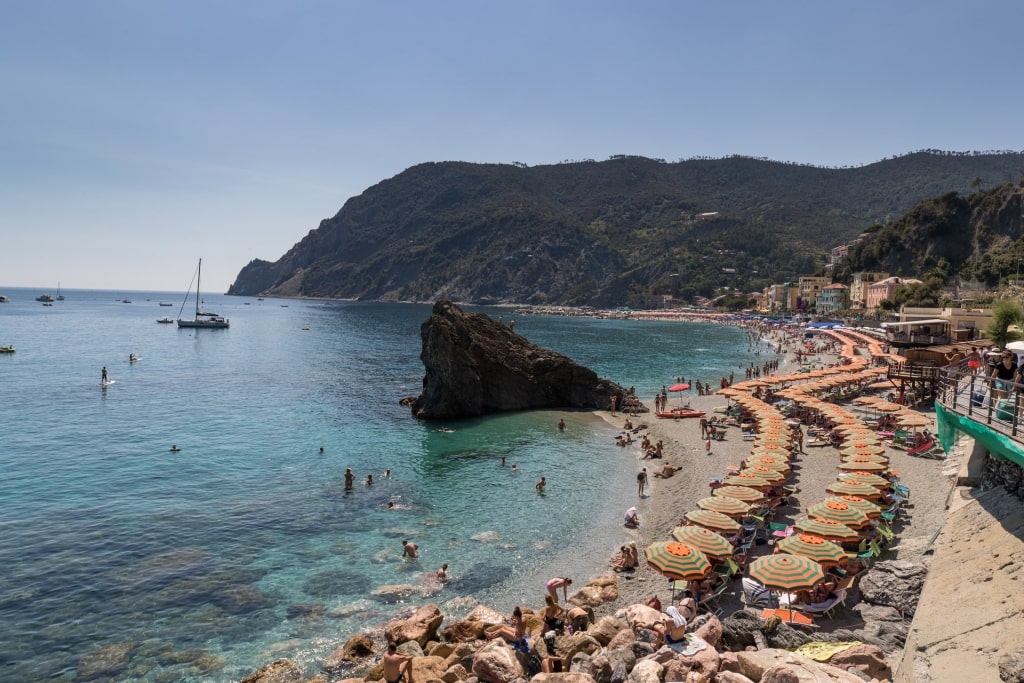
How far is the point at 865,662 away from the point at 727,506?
7630 mm

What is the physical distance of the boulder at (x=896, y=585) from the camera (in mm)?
11977

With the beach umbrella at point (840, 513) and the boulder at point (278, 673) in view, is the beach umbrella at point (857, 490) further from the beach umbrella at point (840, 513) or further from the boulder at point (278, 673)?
the boulder at point (278, 673)

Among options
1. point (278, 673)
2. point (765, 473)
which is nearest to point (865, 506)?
point (765, 473)

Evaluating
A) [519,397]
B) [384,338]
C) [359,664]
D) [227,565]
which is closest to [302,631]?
[359,664]

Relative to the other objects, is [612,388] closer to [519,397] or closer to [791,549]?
[519,397]

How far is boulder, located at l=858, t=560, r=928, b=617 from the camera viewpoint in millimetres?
11977

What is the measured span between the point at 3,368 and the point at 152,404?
26.7 metres

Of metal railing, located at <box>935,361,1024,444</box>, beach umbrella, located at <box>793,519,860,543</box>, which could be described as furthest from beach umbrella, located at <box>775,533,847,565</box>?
metal railing, located at <box>935,361,1024,444</box>

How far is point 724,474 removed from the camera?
2403cm

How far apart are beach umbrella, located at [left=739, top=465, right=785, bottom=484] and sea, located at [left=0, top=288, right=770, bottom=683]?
4556 mm

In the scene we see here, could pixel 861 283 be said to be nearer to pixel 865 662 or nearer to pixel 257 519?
pixel 257 519

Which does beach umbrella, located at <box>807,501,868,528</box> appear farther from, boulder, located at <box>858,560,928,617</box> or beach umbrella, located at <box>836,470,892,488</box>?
beach umbrella, located at <box>836,470,892,488</box>

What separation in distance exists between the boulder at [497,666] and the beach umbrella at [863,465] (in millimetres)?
15038

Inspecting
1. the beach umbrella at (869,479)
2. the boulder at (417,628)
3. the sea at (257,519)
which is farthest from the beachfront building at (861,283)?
the boulder at (417,628)
